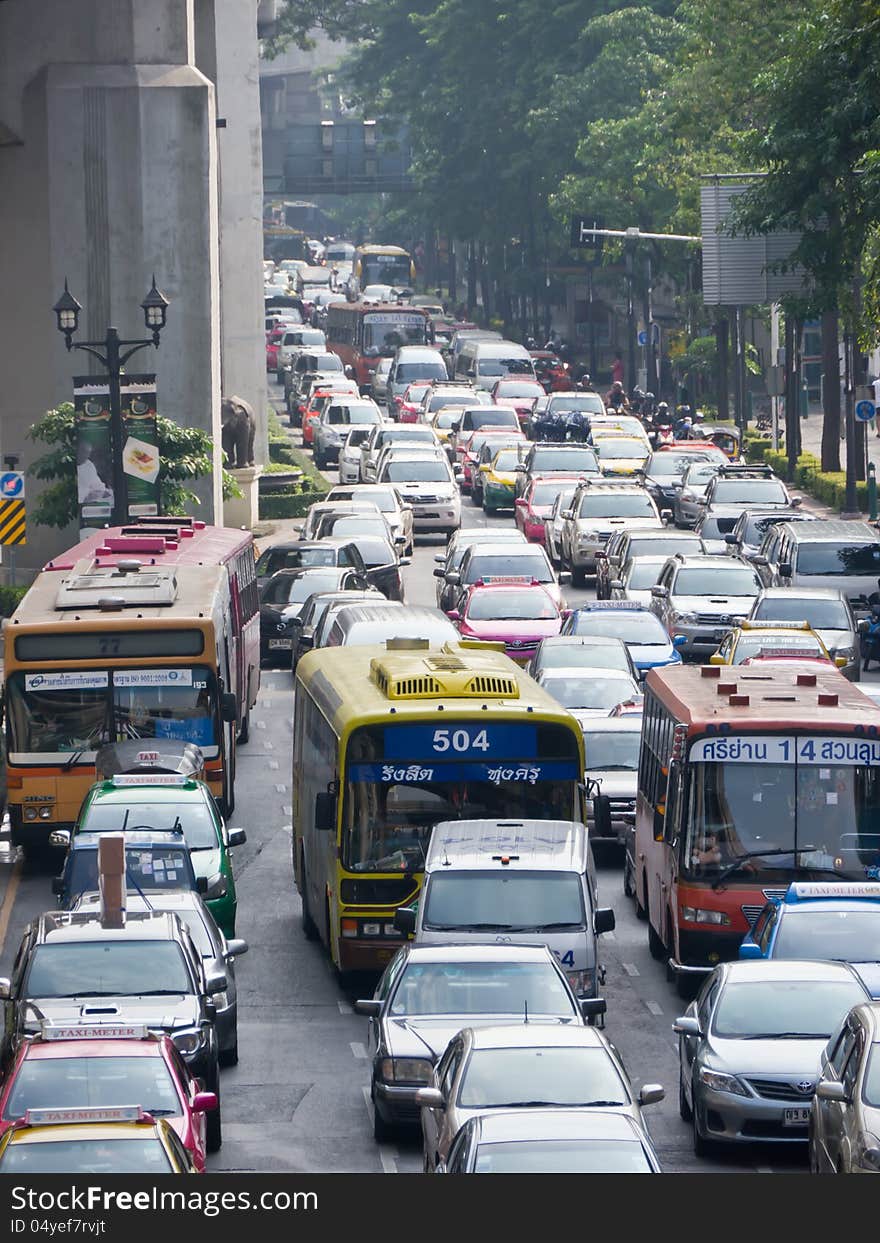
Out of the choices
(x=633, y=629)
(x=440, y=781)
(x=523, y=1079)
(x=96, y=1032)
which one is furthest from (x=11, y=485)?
(x=523, y=1079)

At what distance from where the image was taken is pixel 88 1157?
12727 mm

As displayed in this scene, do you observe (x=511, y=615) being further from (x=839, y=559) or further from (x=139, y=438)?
(x=139, y=438)

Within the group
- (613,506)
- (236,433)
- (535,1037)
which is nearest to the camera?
(535,1037)

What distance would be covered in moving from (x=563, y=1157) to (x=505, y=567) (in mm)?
28981

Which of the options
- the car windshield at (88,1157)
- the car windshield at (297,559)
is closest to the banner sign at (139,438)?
the car windshield at (297,559)

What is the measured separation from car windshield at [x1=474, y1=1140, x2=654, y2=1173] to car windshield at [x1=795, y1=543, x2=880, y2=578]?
27550mm

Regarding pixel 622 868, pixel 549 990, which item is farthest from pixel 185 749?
pixel 549 990

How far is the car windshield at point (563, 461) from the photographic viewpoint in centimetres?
5669

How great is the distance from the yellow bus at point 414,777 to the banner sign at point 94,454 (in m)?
18.6

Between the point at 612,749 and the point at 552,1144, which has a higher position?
the point at 552,1144

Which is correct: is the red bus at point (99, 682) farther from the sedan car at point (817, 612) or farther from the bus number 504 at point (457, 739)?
the sedan car at point (817, 612)

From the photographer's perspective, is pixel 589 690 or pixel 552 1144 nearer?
pixel 552 1144
